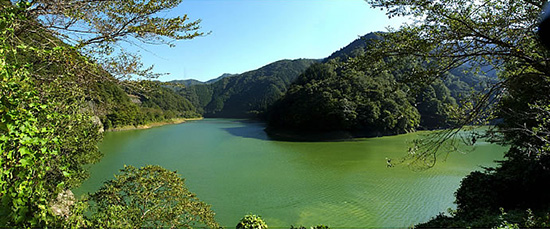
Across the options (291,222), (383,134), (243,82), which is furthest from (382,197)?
(243,82)

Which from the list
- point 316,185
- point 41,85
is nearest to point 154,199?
point 41,85

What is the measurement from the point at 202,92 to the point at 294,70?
143ft

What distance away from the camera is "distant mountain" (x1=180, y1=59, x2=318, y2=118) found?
286 feet

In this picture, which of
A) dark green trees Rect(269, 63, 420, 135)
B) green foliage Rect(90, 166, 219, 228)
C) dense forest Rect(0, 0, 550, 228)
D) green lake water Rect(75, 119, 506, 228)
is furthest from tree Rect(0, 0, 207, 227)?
dark green trees Rect(269, 63, 420, 135)

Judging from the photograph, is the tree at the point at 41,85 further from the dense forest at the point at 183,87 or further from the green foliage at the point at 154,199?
the green foliage at the point at 154,199

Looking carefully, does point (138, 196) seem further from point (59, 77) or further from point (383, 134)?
point (383, 134)

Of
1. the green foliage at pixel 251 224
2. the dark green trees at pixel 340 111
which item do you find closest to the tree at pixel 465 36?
the green foliage at pixel 251 224

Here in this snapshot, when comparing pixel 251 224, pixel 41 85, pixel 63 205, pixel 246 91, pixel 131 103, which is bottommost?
pixel 251 224

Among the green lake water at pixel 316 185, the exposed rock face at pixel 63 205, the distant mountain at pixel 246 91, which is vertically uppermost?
the distant mountain at pixel 246 91

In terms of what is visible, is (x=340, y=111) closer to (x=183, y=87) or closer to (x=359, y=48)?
(x=359, y=48)

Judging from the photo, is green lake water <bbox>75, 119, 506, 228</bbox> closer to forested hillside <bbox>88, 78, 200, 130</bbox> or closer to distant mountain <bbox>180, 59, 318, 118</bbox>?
forested hillside <bbox>88, 78, 200, 130</bbox>

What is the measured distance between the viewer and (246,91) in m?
100

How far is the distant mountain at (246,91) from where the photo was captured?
87.1 metres

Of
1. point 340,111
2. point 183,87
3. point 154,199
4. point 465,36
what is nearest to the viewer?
point 465,36
